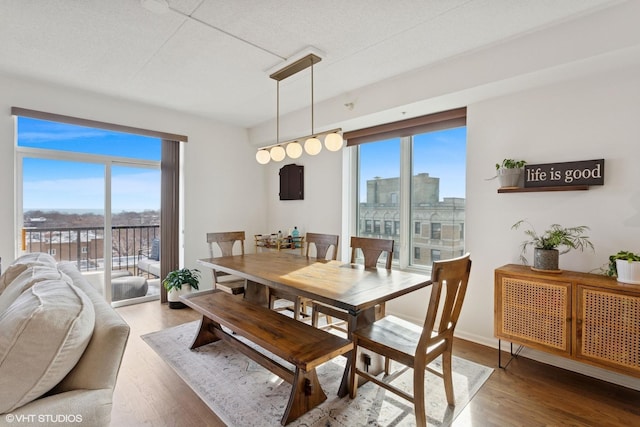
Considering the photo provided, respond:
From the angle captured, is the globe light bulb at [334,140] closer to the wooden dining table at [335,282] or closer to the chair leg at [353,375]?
the wooden dining table at [335,282]

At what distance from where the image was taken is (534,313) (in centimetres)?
235

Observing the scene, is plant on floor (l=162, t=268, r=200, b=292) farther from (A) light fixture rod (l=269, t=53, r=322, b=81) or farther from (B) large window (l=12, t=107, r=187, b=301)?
(A) light fixture rod (l=269, t=53, r=322, b=81)

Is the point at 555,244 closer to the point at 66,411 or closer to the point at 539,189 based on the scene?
the point at 539,189

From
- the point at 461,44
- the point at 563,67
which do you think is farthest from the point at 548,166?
the point at 461,44

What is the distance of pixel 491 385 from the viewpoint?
90.0 inches

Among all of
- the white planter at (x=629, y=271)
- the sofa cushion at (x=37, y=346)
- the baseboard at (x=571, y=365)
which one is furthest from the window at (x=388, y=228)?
the sofa cushion at (x=37, y=346)

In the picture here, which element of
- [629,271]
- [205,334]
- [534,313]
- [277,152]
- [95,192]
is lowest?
[205,334]

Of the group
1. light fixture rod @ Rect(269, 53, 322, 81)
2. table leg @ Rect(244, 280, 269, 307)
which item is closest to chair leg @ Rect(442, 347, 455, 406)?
table leg @ Rect(244, 280, 269, 307)

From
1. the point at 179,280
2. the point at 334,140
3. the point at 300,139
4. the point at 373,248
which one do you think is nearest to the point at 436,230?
the point at 373,248

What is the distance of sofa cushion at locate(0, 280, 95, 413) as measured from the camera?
38.2 inches

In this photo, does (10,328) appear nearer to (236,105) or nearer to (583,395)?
(583,395)

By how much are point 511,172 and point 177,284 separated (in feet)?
12.8

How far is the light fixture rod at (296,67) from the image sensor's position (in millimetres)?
2697

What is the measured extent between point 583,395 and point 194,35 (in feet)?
12.6
